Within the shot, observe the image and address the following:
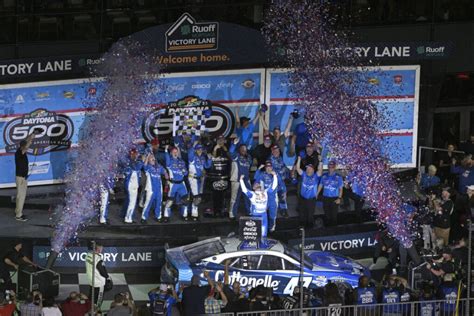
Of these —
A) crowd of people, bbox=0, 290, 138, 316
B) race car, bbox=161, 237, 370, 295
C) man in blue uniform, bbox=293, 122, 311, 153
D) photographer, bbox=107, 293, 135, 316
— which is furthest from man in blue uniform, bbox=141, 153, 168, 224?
photographer, bbox=107, 293, 135, 316

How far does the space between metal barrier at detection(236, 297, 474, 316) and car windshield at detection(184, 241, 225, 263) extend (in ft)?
8.48

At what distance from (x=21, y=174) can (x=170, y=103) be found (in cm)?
278

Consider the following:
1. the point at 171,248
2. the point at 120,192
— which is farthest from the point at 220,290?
the point at 120,192

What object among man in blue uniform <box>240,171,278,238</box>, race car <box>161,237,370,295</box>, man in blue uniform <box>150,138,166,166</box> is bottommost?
race car <box>161,237,370,295</box>

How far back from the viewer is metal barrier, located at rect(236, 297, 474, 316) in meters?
26.2

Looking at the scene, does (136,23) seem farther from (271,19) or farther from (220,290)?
(220,290)

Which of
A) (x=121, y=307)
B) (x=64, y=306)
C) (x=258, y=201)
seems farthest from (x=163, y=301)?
(x=258, y=201)

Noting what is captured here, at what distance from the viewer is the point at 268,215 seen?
3033 cm

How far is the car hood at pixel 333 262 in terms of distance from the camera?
94.5ft

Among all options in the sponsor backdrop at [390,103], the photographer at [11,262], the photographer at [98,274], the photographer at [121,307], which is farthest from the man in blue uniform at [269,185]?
the photographer at [121,307]

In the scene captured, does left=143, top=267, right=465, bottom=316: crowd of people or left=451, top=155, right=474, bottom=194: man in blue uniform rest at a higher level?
left=451, top=155, right=474, bottom=194: man in blue uniform

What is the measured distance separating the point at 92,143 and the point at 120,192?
98 centimetres

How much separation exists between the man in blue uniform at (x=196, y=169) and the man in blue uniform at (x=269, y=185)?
87cm

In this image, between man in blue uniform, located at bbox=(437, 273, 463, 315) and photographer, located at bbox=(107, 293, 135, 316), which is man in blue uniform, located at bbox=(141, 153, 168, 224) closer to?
photographer, located at bbox=(107, 293, 135, 316)
